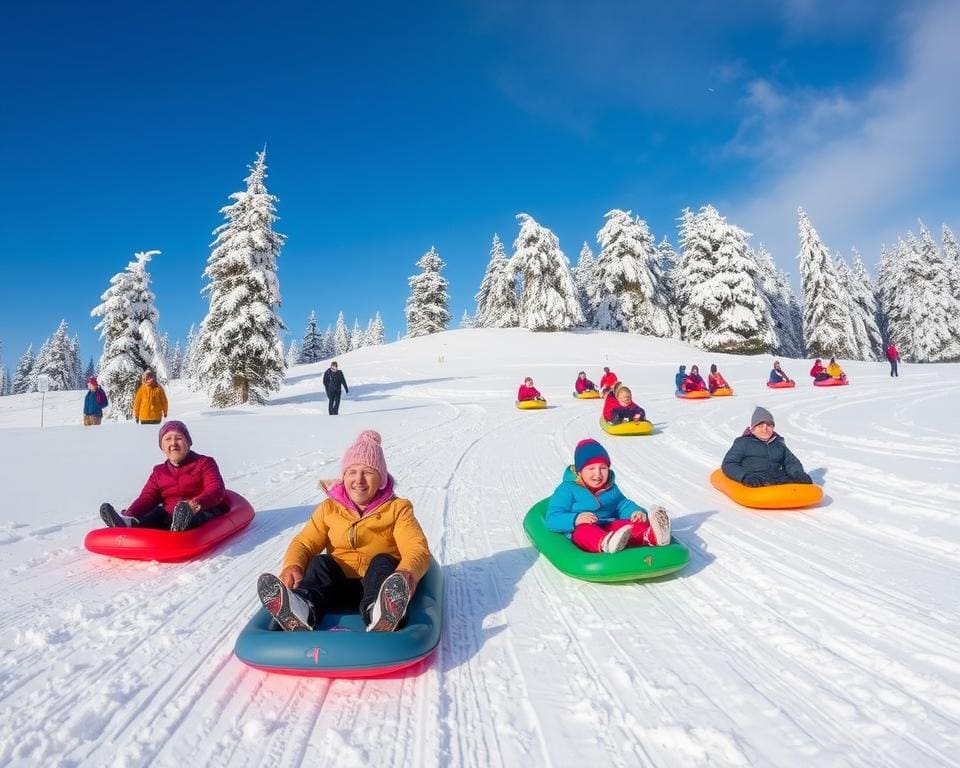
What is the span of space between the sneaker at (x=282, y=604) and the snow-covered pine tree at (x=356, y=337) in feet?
319

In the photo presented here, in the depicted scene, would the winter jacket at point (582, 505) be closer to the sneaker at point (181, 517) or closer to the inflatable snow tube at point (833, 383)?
the sneaker at point (181, 517)

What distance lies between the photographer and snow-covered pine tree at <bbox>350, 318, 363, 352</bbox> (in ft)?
327

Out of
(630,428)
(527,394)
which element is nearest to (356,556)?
(630,428)

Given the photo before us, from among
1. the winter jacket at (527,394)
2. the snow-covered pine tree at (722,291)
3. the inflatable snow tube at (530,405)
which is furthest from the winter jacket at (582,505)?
the snow-covered pine tree at (722,291)

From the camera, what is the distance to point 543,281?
143 feet

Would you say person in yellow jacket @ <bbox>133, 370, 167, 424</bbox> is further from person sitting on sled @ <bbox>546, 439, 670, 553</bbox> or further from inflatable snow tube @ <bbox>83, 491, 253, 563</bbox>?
person sitting on sled @ <bbox>546, 439, 670, 553</bbox>

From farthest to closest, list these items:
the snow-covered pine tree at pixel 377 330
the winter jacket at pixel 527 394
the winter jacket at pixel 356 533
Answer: the snow-covered pine tree at pixel 377 330 → the winter jacket at pixel 527 394 → the winter jacket at pixel 356 533

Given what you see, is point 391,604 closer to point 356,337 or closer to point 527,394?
point 527,394

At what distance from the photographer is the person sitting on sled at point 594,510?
12.4ft

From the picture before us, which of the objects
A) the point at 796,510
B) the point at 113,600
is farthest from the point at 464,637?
the point at 796,510

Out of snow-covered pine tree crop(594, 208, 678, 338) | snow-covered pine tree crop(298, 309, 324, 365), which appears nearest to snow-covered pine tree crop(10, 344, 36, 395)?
snow-covered pine tree crop(298, 309, 324, 365)

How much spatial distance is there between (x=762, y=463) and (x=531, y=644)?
4.04 m

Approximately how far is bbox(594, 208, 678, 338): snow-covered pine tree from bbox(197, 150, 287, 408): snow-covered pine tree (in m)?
29.6

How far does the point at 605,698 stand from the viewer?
2.35 metres
